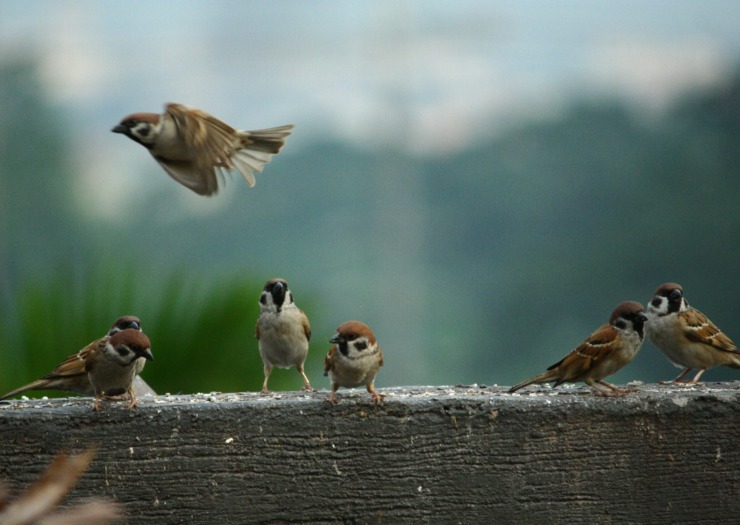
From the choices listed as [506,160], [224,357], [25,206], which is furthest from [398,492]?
[25,206]

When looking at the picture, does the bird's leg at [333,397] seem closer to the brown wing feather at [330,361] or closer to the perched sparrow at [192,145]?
the brown wing feather at [330,361]

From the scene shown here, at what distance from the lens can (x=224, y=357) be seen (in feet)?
15.7

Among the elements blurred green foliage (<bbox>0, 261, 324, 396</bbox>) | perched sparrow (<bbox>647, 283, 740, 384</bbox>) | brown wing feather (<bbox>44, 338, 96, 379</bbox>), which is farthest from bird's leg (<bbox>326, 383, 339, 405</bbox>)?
blurred green foliage (<bbox>0, 261, 324, 396</bbox>)

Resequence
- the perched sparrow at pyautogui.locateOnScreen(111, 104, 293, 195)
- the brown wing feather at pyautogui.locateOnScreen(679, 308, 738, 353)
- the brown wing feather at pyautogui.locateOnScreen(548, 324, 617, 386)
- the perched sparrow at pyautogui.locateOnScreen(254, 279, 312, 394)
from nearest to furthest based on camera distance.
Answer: the perched sparrow at pyautogui.locateOnScreen(111, 104, 293, 195) < the brown wing feather at pyautogui.locateOnScreen(548, 324, 617, 386) < the brown wing feather at pyautogui.locateOnScreen(679, 308, 738, 353) < the perched sparrow at pyautogui.locateOnScreen(254, 279, 312, 394)

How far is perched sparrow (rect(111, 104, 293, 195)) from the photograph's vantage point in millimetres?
2939

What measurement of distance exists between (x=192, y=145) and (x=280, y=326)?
1.14 meters

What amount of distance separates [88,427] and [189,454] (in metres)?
0.30

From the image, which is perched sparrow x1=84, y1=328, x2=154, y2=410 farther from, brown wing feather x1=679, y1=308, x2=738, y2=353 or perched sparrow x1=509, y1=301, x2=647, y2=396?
brown wing feather x1=679, y1=308, x2=738, y2=353

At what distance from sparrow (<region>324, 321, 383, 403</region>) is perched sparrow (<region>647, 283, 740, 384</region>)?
1.34m

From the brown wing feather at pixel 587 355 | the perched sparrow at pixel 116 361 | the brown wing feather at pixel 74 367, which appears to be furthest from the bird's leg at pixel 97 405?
the brown wing feather at pixel 587 355

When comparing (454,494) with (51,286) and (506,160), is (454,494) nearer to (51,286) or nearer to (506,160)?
(51,286)

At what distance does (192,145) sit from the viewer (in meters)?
2.97

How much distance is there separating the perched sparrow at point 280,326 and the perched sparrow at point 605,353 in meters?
0.96

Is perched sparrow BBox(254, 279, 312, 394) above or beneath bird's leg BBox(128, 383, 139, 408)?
above
